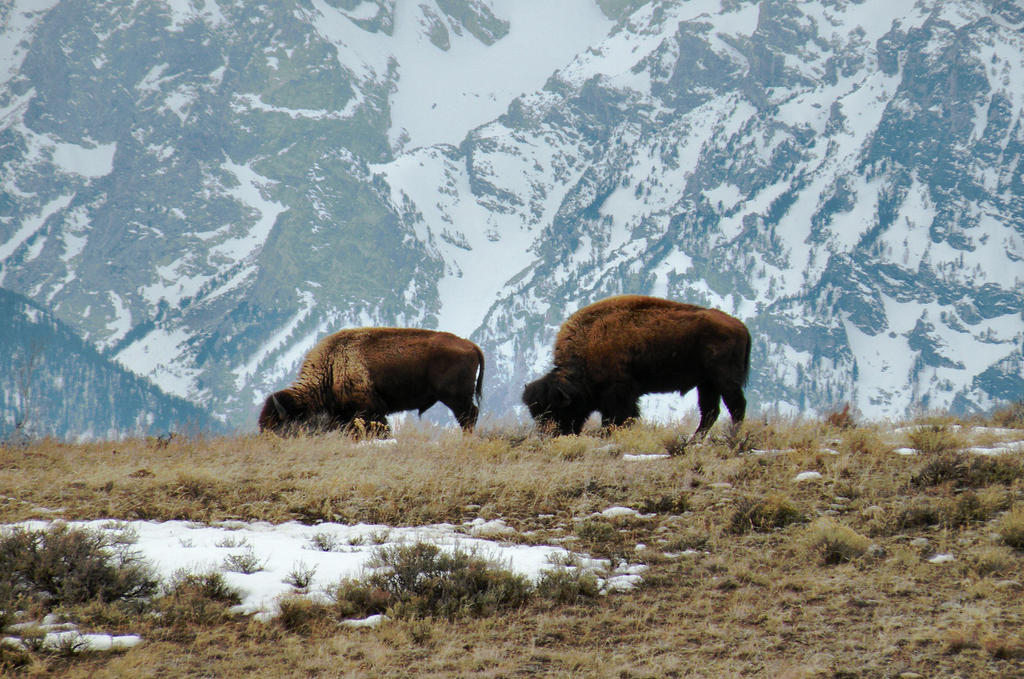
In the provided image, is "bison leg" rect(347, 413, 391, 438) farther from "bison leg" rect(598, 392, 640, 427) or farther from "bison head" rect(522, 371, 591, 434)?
"bison leg" rect(598, 392, 640, 427)

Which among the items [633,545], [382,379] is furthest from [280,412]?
[633,545]

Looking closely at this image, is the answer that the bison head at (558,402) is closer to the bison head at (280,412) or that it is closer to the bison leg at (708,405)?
the bison leg at (708,405)

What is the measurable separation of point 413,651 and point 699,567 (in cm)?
229

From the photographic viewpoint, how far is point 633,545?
7.21 metres

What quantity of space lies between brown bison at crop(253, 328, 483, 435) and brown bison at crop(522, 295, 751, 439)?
66.3 inches

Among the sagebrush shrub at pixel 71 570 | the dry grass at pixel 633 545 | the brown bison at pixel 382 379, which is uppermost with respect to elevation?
the brown bison at pixel 382 379

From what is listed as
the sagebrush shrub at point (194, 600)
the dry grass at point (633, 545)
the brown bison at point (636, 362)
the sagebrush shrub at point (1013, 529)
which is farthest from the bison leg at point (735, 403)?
the sagebrush shrub at point (194, 600)

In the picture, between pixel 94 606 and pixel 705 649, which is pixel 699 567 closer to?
pixel 705 649

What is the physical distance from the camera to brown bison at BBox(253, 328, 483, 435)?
13.7 m

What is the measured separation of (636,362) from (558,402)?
1.23m

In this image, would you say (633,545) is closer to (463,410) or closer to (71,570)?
(71,570)

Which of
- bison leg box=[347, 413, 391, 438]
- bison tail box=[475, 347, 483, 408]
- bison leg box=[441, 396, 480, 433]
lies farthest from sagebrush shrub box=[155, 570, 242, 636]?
bison tail box=[475, 347, 483, 408]

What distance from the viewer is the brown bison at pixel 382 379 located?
44.8ft

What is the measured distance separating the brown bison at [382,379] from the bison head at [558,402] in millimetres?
1546
